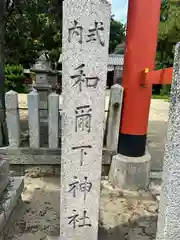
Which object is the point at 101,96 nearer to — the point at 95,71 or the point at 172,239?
the point at 95,71

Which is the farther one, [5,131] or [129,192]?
[5,131]

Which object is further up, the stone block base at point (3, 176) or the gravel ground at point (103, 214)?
the stone block base at point (3, 176)

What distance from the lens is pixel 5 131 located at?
175 inches

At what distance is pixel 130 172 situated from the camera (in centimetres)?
364

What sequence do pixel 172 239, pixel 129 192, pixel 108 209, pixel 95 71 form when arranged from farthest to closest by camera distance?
1. pixel 129 192
2. pixel 108 209
3. pixel 95 71
4. pixel 172 239

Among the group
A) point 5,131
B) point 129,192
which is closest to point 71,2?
point 129,192

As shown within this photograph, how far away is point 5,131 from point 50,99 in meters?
1.24

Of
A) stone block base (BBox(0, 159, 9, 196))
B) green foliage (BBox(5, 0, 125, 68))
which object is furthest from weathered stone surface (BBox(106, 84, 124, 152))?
green foliage (BBox(5, 0, 125, 68))

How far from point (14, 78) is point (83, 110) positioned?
55.2 ft

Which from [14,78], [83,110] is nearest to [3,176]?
[83,110]

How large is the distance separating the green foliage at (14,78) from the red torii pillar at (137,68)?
593 inches

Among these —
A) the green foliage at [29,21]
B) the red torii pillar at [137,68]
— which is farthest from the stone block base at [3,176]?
the green foliage at [29,21]

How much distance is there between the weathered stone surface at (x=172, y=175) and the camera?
1340 millimetres

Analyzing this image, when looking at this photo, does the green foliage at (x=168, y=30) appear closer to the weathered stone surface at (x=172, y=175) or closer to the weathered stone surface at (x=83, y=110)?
the weathered stone surface at (x=83, y=110)
